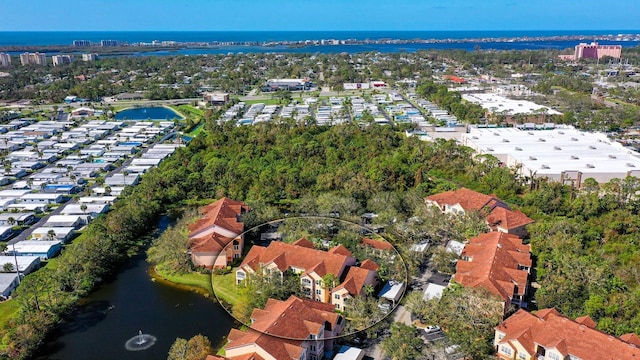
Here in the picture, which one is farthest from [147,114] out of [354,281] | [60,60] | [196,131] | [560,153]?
[60,60]

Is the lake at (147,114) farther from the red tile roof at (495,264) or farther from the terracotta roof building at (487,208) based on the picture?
the red tile roof at (495,264)

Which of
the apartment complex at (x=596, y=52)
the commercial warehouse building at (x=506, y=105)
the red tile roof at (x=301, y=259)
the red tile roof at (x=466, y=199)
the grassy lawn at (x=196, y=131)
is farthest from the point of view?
the apartment complex at (x=596, y=52)

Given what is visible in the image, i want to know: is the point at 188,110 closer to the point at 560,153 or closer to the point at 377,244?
the point at 560,153

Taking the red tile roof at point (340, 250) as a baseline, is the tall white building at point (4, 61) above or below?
above

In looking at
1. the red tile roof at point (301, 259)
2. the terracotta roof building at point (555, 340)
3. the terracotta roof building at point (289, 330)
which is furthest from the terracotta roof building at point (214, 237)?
the terracotta roof building at point (555, 340)

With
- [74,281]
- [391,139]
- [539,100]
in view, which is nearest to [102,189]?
[74,281]

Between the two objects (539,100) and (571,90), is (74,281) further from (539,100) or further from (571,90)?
(571,90)

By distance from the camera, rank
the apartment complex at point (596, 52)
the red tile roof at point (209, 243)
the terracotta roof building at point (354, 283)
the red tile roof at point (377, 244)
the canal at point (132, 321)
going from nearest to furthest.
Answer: the terracotta roof building at point (354, 283), the red tile roof at point (377, 244), the canal at point (132, 321), the red tile roof at point (209, 243), the apartment complex at point (596, 52)
